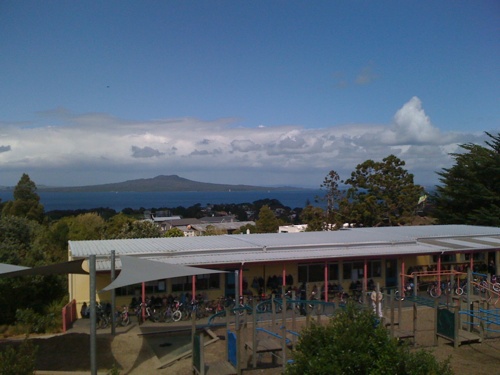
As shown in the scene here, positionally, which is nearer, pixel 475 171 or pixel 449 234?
pixel 449 234

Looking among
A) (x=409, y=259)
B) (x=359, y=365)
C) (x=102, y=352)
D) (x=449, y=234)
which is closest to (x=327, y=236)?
(x=409, y=259)

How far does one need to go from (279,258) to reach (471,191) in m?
26.9

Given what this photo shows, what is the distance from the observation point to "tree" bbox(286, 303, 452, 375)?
6.33 metres

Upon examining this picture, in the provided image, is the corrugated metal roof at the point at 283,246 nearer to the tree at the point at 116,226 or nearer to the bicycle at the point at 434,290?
the bicycle at the point at 434,290

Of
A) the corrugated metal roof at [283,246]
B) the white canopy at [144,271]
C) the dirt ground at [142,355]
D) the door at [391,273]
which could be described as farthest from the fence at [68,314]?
the door at [391,273]

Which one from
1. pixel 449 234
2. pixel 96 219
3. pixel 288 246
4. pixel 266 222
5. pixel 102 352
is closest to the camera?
pixel 102 352

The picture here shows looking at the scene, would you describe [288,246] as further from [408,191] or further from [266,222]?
[266,222]

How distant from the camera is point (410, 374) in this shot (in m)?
6.19

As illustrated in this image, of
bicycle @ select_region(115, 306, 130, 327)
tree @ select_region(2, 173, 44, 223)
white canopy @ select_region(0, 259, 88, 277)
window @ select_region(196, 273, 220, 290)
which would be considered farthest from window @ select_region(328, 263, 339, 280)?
tree @ select_region(2, 173, 44, 223)

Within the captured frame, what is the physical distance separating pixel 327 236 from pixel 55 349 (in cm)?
1513

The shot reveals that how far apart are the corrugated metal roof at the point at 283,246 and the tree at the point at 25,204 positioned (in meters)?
30.1

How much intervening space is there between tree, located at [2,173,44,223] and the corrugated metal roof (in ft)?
98.7

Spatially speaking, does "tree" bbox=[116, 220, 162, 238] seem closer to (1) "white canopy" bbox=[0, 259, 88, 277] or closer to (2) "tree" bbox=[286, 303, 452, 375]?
(1) "white canopy" bbox=[0, 259, 88, 277]

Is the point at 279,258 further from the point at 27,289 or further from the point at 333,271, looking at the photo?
the point at 27,289
